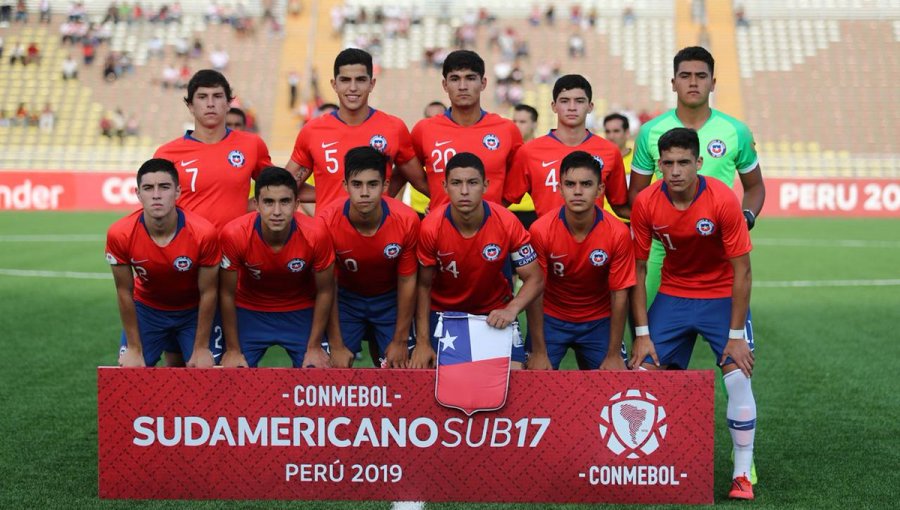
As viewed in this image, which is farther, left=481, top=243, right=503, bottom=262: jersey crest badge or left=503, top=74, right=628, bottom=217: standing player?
left=503, top=74, right=628, bottom=217: standing player

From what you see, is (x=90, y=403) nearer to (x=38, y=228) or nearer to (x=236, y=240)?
(x=236, y=240)

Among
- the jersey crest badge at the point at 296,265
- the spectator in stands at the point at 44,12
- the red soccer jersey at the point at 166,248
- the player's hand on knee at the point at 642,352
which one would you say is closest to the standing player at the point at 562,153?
the player's hand on knee at the point at 642,352

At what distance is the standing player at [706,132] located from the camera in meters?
6.66

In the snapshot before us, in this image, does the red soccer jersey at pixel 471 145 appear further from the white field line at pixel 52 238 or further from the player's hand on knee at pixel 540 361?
the white field line at pixel 52 238

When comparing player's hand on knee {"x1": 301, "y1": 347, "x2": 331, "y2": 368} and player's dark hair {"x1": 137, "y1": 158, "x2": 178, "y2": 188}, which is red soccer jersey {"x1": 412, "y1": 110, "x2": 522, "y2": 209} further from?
player's dark hair {"x1": 137, "y1": 158, "x2": 178, "y2": 188}

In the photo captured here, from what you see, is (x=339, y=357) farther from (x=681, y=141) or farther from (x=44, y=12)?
(x=44, y=12)

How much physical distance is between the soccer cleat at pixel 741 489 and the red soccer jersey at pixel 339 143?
282cm

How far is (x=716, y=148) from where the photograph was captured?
6715 mm

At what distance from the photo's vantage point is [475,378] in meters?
5.73

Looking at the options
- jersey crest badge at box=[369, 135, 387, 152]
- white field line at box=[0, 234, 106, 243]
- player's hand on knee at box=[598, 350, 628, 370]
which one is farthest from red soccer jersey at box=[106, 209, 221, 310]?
white field line at box=[0, 234, 106, 243]

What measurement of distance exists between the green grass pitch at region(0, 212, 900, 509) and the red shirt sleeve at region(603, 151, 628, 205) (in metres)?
1.68

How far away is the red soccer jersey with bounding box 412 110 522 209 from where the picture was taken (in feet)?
23.2

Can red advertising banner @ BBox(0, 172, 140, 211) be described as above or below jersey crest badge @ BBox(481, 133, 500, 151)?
below

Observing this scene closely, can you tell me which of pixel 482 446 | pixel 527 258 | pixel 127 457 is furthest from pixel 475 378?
pixel 127 457
